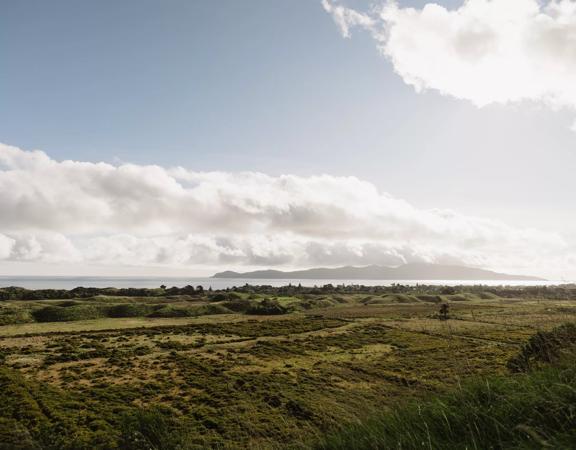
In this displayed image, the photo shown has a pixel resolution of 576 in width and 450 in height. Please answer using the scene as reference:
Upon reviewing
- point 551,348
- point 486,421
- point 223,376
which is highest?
point 551,348

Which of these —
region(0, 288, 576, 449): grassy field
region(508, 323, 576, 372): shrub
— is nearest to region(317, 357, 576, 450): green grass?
region(0, 288, 576, 449): grassy field

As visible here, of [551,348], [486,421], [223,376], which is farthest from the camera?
[223,376]

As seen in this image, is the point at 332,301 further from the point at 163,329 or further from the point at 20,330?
the point at 20,330

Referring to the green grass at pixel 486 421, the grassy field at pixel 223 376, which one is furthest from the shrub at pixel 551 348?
the green grass at pixel 486 421

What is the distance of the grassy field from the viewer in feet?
44.7

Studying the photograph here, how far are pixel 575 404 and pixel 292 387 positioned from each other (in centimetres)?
3510

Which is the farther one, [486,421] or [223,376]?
[223,376]

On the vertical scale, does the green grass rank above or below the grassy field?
above

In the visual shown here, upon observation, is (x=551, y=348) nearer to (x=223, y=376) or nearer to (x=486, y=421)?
(x=486, y=421)

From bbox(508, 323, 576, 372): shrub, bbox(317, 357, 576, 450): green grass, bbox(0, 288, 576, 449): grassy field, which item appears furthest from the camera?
bbox(0, 288, 576, 449): grassy field

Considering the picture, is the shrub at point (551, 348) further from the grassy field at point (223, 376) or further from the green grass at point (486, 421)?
the green grass at point (486, 421)

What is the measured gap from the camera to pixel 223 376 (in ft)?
132

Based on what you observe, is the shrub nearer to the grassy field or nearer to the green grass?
the grassy field

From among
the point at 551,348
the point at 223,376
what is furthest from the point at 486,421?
the point at 223,376
